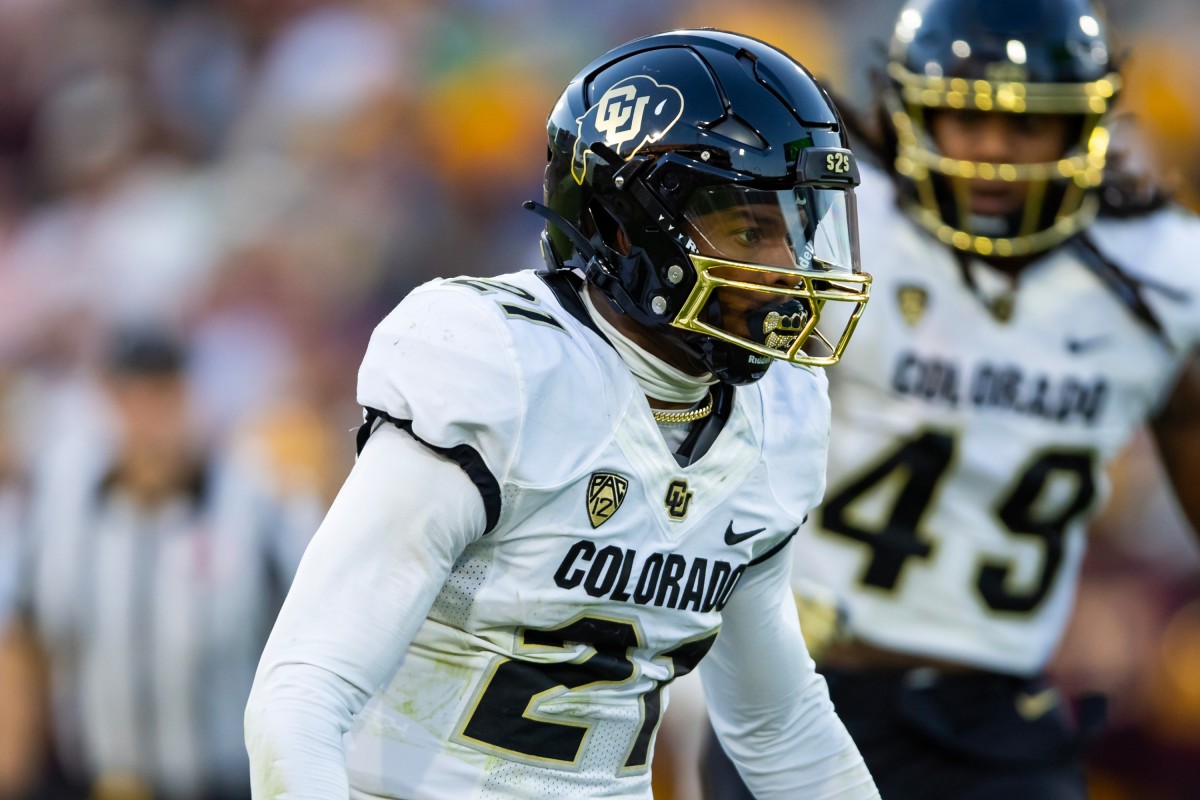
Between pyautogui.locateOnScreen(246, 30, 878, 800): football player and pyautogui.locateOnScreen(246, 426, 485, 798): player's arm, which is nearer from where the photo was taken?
pyautogui.locateOnScreen(246, 426, 485, 798): player's arm

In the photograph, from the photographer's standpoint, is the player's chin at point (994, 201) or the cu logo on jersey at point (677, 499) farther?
the player's chin at point (994, 201)

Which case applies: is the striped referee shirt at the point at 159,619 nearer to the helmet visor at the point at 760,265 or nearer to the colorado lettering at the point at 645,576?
the colorado lettering at the point at 645,576

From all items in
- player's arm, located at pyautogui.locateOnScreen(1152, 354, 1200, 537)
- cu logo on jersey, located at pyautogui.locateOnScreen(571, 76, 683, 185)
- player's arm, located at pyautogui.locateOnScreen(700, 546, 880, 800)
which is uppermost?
cu logo on jersey, located at pyautogui.locateOnScreen(571, 76, 683, 185)

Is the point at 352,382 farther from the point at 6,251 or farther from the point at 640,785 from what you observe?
the point at 640,785

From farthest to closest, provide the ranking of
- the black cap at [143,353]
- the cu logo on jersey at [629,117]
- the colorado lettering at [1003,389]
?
the black cap at [143,353] < the colorado lettering at [1003,389] < the cu logo on jersey at [629,117]

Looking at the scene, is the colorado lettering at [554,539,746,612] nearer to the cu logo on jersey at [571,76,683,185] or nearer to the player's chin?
the cu logo on jersey at [571,76,683,185]

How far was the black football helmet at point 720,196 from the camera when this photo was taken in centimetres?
219

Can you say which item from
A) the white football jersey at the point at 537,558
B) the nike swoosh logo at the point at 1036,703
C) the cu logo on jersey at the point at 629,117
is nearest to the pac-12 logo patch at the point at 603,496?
the white football jersey at the point at 537,558

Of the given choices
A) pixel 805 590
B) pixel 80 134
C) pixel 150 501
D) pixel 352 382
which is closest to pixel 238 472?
pixel 150 501

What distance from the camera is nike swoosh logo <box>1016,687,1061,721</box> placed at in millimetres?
3549

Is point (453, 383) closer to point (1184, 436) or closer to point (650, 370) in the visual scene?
point (650, 370)

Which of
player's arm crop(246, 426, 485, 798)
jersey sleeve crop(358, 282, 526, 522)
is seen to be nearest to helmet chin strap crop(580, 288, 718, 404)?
jersey sleeve crop(358, 282, 526, 522)

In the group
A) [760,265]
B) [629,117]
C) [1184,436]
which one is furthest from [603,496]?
[1184,436]

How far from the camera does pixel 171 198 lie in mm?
6516
